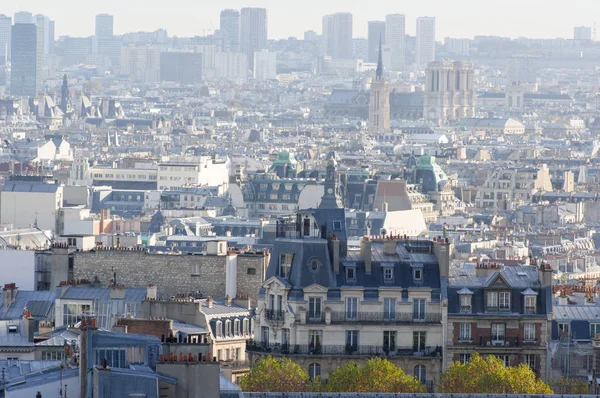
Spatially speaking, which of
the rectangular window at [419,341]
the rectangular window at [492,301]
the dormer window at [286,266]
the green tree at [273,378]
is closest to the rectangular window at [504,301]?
the rectangular window at [492,301]

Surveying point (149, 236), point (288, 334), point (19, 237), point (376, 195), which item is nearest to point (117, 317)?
point (288, 334)

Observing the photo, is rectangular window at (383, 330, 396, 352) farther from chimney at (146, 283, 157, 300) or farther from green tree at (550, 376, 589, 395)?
chimney at (146, 283, 157, 300)

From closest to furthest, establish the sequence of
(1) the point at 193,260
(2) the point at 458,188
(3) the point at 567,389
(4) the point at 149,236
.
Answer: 1. (3) the point at 567,389
2. (1) the point at 193,260
3. (4) the point at 149,236
4. (2) the point at 458,188

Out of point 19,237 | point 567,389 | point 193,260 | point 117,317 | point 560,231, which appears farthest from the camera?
point 560,231

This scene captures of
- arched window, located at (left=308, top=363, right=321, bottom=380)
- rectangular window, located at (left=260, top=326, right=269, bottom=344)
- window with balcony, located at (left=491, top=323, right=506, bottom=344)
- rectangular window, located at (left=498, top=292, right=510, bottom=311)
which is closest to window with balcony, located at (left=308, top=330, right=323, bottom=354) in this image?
arched window, located at (left=308, top=363, right=321, bottom=380)

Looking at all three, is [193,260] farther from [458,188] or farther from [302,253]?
[458,188]

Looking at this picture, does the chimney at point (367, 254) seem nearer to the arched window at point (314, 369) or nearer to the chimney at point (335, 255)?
the chimney at point (335, 255)
